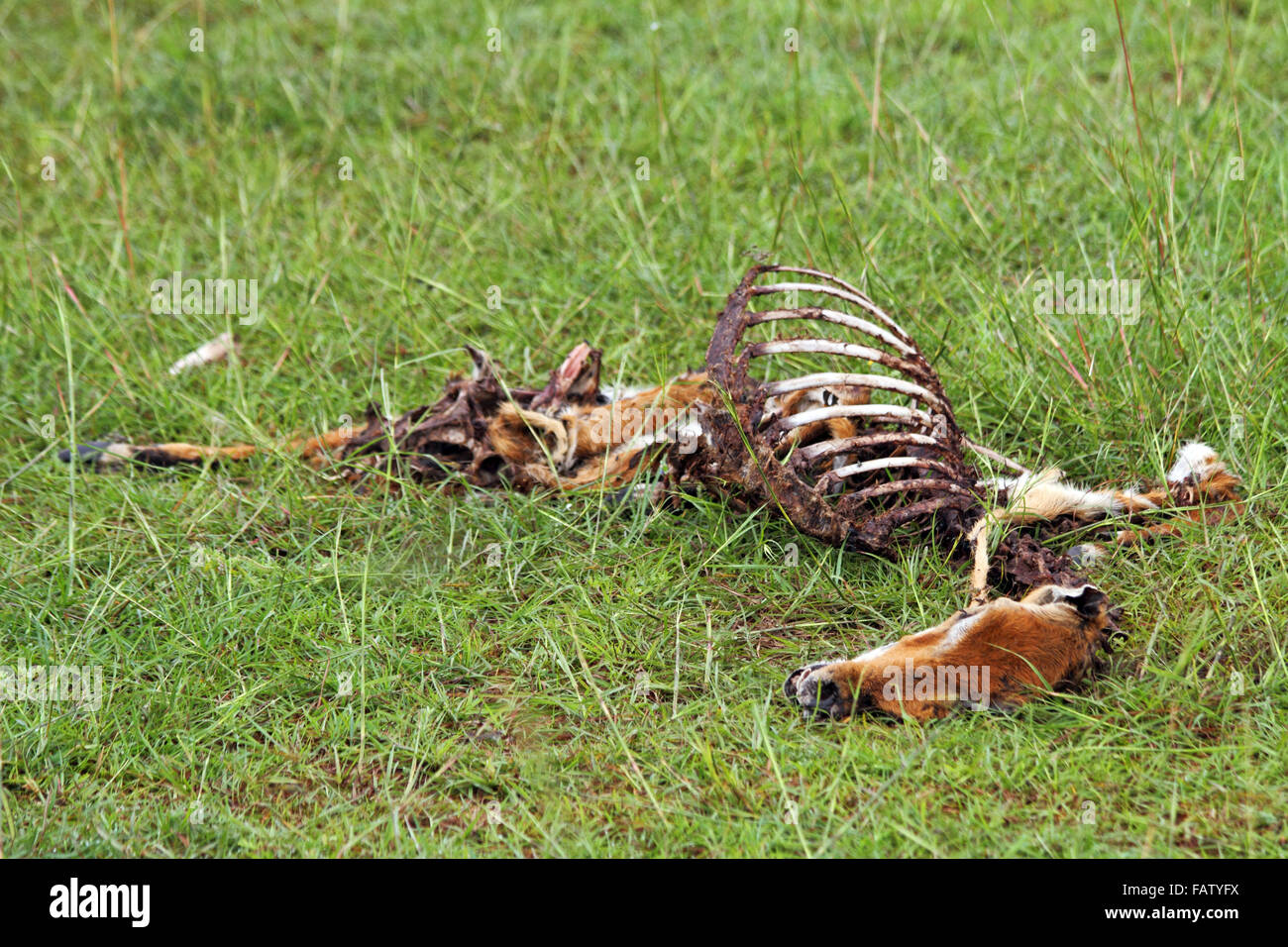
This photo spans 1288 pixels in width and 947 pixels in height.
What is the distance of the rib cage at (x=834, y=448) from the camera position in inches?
112

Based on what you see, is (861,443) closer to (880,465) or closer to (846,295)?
(880,465)

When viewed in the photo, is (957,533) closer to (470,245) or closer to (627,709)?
(627,709)

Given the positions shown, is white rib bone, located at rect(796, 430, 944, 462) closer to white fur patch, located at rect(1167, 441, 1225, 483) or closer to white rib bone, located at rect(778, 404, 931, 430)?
white rib bone, located at rect(778, 404, 931, 430)

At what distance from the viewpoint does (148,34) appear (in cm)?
568

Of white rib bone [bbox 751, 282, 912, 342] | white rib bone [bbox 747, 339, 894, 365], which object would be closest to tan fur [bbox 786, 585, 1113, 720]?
white rib bone [bbox 747, 339, 894, 365]

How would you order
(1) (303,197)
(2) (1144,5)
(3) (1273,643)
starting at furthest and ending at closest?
(2) (1144,5)
(1) (303,197)
(3) (1273,643)

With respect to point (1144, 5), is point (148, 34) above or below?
below

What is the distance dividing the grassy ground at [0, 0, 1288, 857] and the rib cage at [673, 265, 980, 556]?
141mm

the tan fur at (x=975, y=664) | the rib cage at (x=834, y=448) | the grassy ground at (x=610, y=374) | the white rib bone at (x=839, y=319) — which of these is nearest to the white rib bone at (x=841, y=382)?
the rib cage at (x=834, y=448)

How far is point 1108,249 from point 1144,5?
6.74 ft

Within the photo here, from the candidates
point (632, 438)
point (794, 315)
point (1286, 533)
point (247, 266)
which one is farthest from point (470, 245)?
point (1286, 533)

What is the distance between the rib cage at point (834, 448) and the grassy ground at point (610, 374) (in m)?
0.14
